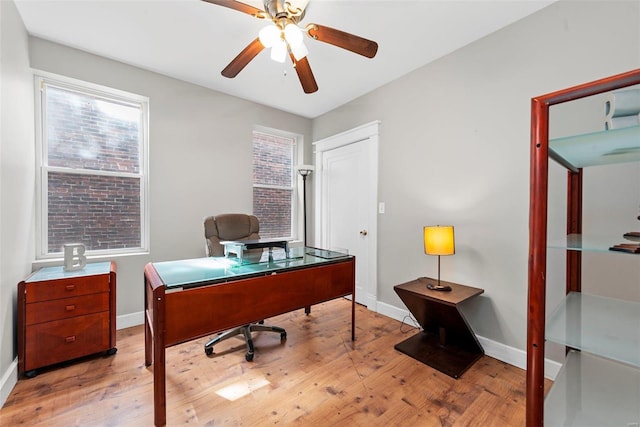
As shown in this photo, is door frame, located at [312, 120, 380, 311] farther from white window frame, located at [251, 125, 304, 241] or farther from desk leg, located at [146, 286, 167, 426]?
desk leg, located at [146, 286, 167, 426]

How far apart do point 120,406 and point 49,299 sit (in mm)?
973

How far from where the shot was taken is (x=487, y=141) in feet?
7.02

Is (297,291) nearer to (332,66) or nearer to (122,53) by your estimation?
(332,66)

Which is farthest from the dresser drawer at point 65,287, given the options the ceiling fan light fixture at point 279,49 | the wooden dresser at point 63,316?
the ceiling fan light fixture at point 279,49

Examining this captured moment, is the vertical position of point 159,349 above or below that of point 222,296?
below

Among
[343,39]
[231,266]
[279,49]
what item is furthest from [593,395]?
[279,49]

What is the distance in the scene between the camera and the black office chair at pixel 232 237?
2084 mm

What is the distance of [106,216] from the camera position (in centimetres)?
255

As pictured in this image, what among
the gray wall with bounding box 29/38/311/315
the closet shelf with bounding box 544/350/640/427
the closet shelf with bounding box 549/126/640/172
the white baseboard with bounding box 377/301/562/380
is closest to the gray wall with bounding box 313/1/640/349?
the white baseboard with bounding box 377/301/562/380

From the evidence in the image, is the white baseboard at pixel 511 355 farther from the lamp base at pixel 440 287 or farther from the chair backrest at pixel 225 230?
the chair backrest at pixel 225 230

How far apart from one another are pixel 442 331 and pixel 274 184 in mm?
2771

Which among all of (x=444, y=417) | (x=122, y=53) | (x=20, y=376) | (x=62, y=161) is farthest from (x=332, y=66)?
(x=20, y=376)

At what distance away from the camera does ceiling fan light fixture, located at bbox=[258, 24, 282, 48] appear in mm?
1482

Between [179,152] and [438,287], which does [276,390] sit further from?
[179,152]
